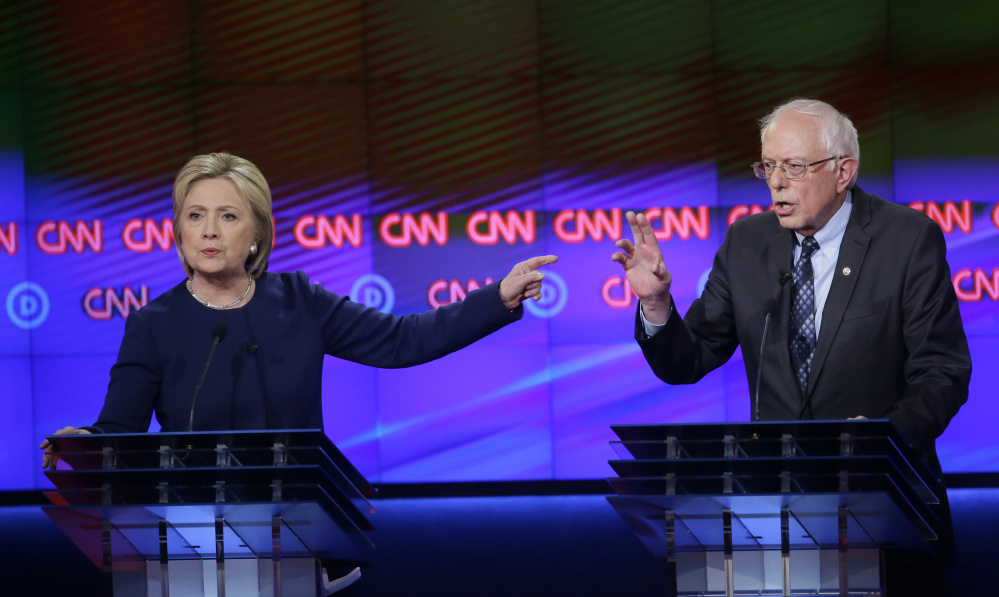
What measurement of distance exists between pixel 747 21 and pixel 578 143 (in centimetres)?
124

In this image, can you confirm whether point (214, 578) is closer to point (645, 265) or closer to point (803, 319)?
point (645, 265)

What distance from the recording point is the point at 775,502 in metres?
1.45

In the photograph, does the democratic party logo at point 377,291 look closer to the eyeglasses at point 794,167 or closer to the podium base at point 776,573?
the eyeglasses at point 794,167

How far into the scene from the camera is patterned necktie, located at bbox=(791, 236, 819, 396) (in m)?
2.06

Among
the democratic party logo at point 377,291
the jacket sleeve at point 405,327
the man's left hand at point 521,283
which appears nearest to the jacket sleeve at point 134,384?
the jacket sleeve at point 405,327

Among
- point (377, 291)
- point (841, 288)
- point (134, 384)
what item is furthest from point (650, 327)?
point (377, 291)

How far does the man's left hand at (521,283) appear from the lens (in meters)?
2.08

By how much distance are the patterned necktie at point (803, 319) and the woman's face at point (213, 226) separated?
1.20 m

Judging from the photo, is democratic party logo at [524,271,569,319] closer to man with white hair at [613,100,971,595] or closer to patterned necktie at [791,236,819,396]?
man with white hair at [613,100,971,595]

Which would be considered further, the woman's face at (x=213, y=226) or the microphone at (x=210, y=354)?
the woman's face at (x=213, y=226)

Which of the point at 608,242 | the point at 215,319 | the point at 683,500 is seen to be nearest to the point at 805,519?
the point at 683,500

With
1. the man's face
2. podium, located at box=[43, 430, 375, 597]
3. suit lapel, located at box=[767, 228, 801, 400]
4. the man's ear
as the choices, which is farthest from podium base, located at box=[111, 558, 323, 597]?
the man's ear

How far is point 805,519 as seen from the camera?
1499 millimetres

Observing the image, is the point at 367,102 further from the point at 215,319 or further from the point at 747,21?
the point at 215,319
